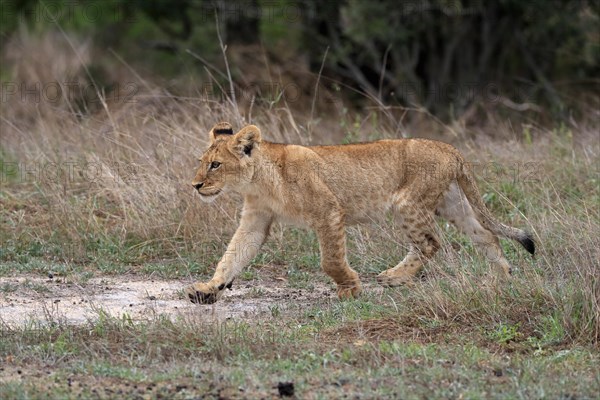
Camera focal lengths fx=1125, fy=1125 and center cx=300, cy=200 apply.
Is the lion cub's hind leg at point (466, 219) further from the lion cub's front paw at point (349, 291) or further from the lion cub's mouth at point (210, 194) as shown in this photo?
the lion cub's mouth at point (210, 194)

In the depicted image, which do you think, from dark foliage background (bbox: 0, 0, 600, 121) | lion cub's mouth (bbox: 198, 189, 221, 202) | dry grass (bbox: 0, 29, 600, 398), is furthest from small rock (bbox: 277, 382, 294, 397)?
dark foliage background (bbox: 0, 0, 600, 121)

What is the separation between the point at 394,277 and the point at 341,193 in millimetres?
732

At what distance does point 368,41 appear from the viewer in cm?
1805

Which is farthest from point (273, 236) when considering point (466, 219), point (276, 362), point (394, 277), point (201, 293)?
point (276, 362)

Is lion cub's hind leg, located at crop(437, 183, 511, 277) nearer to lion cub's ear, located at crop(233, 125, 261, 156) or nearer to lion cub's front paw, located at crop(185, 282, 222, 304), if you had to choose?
lion cub's ear, located at crop(233, 125, 261, 156)

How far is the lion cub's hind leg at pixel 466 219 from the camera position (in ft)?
27.9

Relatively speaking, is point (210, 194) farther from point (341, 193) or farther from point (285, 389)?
point (285, 389)

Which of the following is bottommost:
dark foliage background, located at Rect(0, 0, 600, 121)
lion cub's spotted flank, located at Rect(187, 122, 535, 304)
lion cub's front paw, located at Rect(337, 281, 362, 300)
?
dark foliage background, located at Rect(0, 0, 600, 121)

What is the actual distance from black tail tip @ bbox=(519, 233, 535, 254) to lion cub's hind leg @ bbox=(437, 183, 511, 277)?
29 cm

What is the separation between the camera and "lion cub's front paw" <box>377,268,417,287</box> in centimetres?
809

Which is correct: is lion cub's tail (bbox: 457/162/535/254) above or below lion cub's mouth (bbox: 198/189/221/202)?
below

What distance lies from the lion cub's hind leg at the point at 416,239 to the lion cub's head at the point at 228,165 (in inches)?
49.2

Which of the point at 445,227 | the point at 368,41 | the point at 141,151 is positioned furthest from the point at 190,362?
the point at 368,41

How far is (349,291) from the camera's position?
7.79 metres
